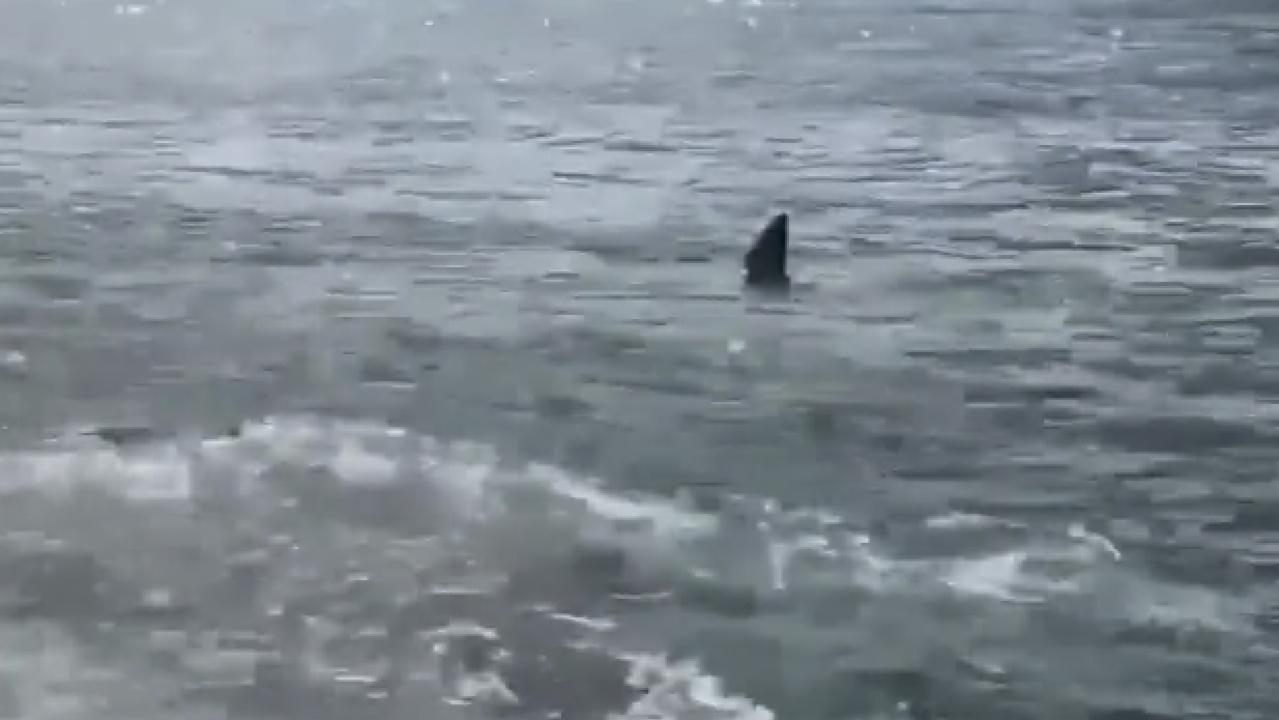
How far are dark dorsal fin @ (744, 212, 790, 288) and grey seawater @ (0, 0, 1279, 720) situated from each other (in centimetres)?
75

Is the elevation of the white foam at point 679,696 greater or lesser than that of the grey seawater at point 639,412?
lesser

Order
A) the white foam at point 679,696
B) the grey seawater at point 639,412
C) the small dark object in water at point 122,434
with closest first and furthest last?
the white foam at point 679,696
the grey seawater at point 639,412
the small dark object in water at point 122,434

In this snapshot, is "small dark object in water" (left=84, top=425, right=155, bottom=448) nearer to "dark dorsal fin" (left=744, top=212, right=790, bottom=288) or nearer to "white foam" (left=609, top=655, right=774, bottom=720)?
"white foam" (left=609, top=655, right=774, bottom=720)

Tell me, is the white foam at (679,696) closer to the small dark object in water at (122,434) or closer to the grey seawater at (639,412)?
the grey seawater at (639,412)

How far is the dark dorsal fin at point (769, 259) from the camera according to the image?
3075 centimetres

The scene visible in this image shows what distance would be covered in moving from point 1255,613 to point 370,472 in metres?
8.96

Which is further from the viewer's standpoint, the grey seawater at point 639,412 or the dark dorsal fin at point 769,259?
the dark dorsal fin at point 769,259

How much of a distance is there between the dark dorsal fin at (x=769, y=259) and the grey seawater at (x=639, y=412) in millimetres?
753

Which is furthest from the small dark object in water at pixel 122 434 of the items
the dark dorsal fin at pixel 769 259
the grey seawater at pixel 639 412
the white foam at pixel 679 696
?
the dark dorsal fin at pixel 769 259

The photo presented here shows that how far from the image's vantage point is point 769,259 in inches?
1222

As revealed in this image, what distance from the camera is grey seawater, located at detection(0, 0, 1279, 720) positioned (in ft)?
56.2

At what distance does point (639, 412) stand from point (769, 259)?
7592mm

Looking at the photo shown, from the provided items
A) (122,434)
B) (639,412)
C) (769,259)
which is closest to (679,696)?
Answer: (639,412)

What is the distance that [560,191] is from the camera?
1527 inches
